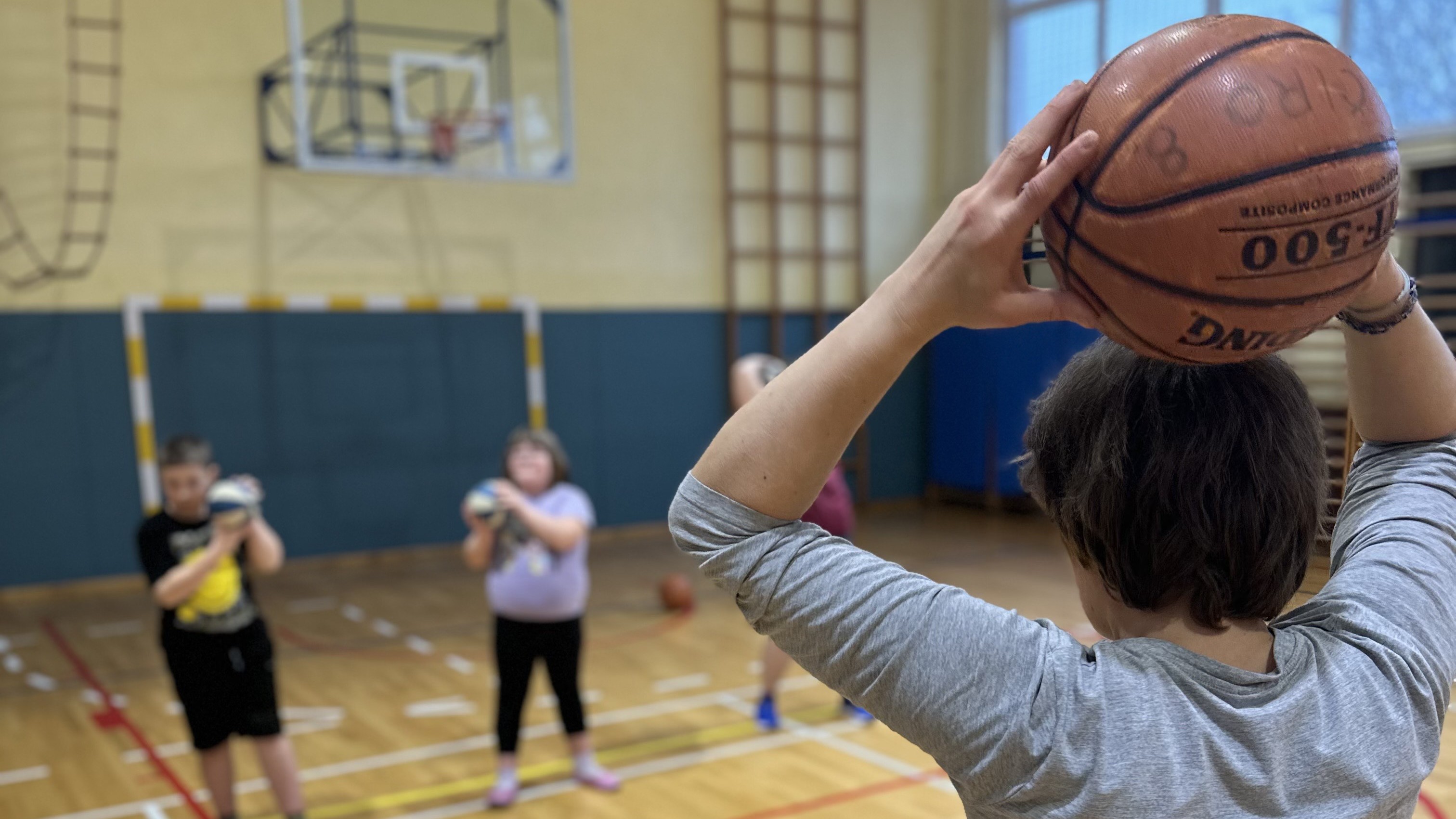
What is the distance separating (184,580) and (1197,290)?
2862mm

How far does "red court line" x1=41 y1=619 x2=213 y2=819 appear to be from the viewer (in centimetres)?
363

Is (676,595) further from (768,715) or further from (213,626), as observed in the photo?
(213,626)

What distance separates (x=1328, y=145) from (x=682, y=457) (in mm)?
7981

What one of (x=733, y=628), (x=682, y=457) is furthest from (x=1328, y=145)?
(x=682, y=457)

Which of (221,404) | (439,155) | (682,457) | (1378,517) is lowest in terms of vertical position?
(682,457)

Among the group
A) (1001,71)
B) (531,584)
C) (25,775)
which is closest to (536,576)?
(531,584)

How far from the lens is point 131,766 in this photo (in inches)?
154

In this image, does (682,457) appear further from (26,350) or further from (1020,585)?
(26,350)

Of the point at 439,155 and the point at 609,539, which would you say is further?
the point at 609,539

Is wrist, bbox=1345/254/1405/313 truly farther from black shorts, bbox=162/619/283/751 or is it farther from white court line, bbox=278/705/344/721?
white court line, bbox=278/705/344/721

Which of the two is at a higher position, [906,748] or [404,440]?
[404,440]

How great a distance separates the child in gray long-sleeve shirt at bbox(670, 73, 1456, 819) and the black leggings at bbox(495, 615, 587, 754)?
2.76 meters

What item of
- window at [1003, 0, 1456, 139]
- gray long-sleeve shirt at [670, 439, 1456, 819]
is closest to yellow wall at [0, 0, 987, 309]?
window at [1003, 0, 1456, 139]

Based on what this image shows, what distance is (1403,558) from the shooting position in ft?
2.95
